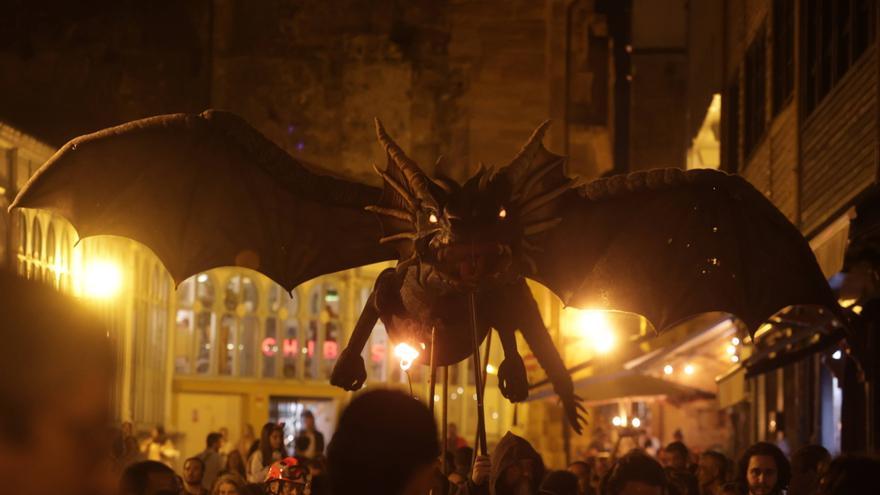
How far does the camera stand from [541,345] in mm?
8547

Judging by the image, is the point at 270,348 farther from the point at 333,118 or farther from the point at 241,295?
the point at 333,118

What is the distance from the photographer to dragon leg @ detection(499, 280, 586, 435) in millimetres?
8367

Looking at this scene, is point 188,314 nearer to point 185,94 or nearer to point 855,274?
point 185,94

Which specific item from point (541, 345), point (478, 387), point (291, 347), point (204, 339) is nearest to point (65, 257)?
point (204, 339)

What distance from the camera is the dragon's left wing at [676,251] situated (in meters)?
8.70

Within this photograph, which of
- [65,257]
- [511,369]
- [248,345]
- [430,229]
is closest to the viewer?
[430,229]

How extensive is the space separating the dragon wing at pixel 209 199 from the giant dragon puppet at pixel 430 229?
0.03ft

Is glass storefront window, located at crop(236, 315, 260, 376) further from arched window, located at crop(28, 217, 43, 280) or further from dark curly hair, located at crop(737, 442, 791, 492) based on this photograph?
dark curly hair, located at crop(737, 442, 791, 492)

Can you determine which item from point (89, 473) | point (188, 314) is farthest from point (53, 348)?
point (188, 314)

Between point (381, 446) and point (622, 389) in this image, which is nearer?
point (381, 446)

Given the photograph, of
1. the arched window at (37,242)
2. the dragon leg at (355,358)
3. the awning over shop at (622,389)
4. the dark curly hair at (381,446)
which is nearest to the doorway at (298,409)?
the awning over shop at (622,389)

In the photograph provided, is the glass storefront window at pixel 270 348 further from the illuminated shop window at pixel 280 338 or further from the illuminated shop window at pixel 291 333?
the illuminated shop window at pixel 291 333

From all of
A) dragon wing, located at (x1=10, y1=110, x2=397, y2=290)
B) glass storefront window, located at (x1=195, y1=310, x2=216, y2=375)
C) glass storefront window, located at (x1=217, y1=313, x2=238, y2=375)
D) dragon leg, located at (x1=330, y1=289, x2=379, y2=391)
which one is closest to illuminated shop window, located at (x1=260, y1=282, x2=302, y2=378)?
glass storefront window, located at (x1=217, y1=313, x2=238, y2=375)

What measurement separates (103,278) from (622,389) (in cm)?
720
